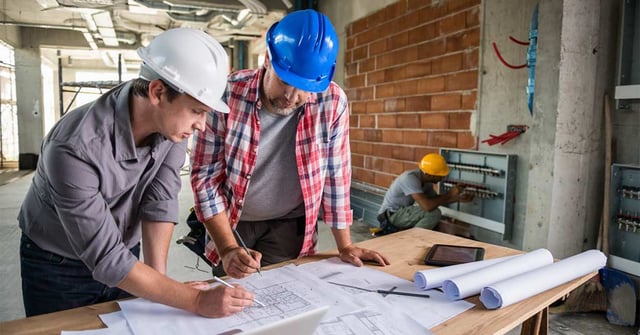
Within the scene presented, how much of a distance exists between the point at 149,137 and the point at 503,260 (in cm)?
107

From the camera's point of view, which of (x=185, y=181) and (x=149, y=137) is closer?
(x=149, y=137)

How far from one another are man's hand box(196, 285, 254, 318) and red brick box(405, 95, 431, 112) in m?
3.18

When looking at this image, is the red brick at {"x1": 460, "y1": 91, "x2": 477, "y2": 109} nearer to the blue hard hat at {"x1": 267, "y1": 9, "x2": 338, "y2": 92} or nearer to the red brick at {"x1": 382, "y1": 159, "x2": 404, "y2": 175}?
the red brick at {"x1": 382, "y1": 159, "x2": 404, "y2": 175}

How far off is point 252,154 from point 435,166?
2.37m

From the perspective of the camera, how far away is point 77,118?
1.04 metres

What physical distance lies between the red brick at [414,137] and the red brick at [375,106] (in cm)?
50

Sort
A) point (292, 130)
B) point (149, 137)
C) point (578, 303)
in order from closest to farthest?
1. point (149, 137)
2. point (292, 130)
3. point (578, 303)

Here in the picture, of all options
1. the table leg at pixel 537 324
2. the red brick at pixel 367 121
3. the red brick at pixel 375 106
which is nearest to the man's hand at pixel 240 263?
the table leg at pixel 537 324

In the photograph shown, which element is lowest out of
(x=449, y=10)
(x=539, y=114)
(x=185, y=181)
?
(x=185, y=181)

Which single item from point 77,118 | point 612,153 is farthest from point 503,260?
point 612,153

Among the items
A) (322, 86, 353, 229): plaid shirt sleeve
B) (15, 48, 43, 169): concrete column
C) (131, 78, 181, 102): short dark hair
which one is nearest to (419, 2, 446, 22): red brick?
(322, 86, 353, 229): plaid shirt sleeve

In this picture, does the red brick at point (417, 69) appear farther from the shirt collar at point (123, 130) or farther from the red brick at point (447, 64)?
the shirt collar at point (123, 130)

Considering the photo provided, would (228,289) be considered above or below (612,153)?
below

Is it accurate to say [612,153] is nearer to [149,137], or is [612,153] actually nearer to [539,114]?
[539,114]
